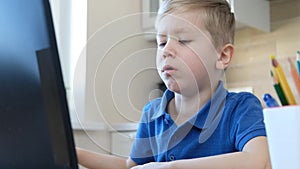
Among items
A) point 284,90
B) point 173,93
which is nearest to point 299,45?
point 173,93

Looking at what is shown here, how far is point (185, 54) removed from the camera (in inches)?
28.1

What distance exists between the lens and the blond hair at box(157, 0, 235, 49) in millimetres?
766

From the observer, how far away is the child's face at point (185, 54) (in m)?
0.71

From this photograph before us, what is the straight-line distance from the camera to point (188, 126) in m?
0.74

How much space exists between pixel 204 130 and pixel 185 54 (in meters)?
0.14

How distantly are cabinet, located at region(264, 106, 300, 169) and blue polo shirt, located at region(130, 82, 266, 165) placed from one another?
0.96 ft

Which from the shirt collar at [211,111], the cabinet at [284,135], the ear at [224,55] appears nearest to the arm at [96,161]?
the shirt collar at [211,111]

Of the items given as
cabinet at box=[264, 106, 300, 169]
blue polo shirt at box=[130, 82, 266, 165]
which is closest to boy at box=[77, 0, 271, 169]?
blue polo shirt at box=[130, 82, 266, 165]

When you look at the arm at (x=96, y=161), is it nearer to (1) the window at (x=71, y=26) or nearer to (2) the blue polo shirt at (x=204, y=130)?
(2) the blue polo shirt at (x=204, y=130)

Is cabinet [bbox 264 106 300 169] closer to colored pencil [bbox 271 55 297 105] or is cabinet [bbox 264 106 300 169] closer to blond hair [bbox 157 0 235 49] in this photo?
colored pencil [bbox 271 55 297 105]

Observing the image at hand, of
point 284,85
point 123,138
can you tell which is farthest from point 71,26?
point 284,85

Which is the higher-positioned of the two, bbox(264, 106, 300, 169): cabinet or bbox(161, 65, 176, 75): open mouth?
bbox(264, 106, 300, 169): cabinet

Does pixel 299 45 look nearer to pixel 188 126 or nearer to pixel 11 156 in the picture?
pixel 188 126

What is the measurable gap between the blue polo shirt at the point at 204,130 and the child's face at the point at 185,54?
0.15 ft
